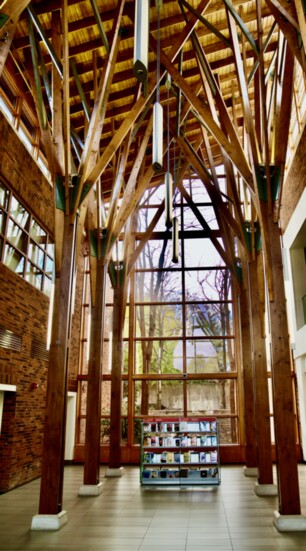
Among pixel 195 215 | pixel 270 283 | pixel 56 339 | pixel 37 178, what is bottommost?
pixel 56 339

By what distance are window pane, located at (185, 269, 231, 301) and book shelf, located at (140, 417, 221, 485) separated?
5192mm

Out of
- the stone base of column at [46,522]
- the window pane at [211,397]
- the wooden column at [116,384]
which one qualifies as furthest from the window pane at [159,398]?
the stone base of column at [46,522]

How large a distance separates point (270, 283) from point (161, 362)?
7548 millimetres

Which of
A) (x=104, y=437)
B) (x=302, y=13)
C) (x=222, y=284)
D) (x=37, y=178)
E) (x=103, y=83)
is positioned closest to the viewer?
(x=302, y=13)

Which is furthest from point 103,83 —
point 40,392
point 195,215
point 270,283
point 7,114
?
point 195,215

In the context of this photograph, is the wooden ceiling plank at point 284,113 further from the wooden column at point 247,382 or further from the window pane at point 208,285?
the window pane at point 208,285

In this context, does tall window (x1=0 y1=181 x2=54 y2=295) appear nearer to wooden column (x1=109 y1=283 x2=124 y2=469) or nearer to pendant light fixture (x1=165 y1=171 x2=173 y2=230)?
wooden column (x1=109 y1=283 x2=124 y2=469)

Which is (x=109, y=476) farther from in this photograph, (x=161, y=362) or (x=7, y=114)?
(x=7, y=114)

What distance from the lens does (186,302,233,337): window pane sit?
13633mm

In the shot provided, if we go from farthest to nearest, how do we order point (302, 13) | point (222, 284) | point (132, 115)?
point (222, 284) → point (132, 115) → point (302, 13)

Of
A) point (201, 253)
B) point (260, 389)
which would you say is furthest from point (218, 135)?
point (201, 253)

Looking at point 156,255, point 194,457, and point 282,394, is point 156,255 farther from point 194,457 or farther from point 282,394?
point 282,394

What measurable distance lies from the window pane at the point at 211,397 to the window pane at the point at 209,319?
1.46 m

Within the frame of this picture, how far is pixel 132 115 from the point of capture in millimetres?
8477
